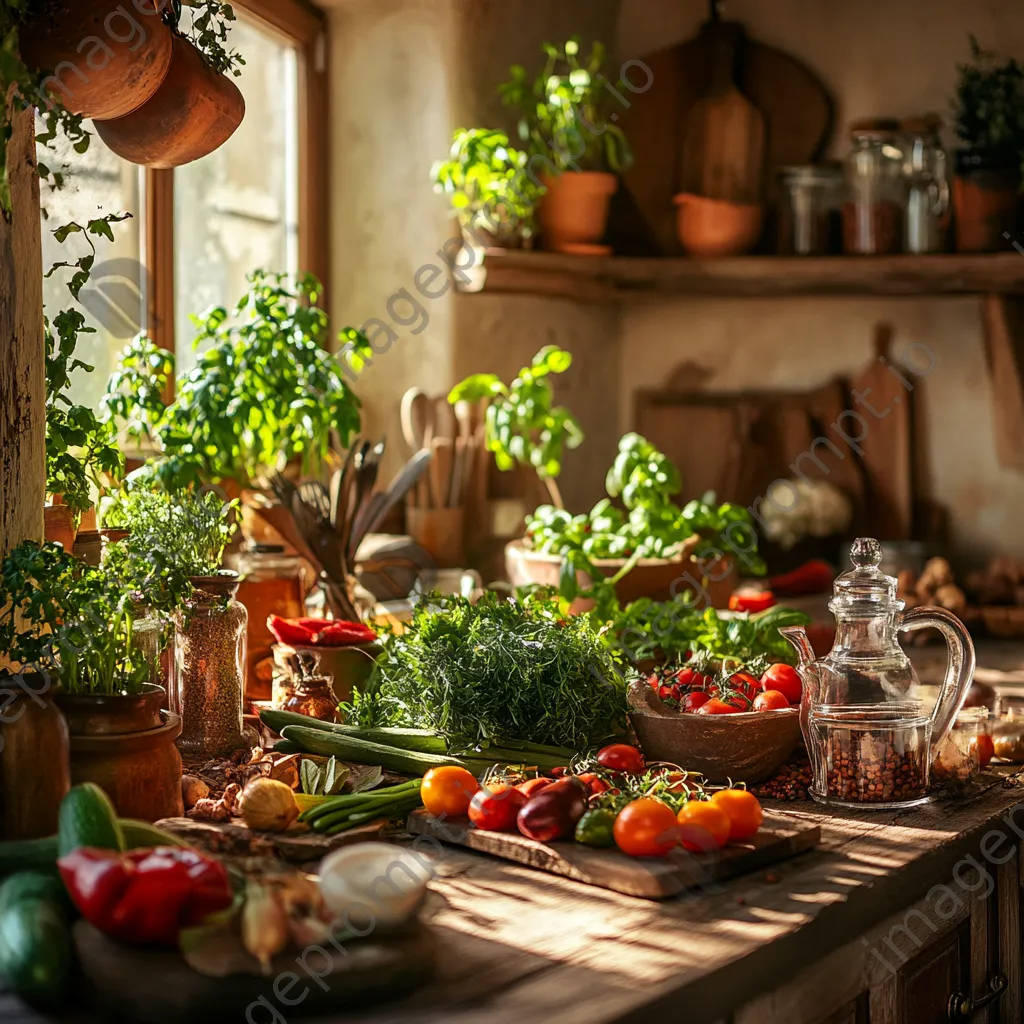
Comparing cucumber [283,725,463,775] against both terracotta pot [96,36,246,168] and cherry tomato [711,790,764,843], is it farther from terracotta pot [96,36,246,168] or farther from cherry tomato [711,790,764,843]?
terracotta pot [96,36,246,168]

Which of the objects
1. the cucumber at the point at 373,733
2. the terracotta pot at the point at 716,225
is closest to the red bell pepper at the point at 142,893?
the cucumber at the point at 373,733

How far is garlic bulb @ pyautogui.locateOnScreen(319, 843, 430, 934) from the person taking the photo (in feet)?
3.32

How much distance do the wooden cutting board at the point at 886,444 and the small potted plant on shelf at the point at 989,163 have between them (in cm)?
35

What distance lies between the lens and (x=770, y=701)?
1572mm

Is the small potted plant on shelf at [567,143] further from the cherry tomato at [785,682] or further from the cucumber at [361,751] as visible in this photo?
the cucumber at [361,751]

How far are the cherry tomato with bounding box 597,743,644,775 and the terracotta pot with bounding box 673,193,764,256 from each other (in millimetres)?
1723

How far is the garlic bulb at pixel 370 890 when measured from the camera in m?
1.01

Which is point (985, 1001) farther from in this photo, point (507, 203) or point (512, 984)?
point (507, 203)

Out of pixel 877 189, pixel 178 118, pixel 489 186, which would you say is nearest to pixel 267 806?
pixel 178 118

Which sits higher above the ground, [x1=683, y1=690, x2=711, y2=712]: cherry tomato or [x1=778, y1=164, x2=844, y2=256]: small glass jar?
[x1=778, y1=164, x2=844, y2=256]: small glass jar

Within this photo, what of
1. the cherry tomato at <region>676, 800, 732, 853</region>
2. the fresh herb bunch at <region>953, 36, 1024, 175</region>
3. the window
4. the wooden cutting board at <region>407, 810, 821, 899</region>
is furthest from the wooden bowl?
the fresh herb bunch at <region>953, 36, 1024, 175</region>

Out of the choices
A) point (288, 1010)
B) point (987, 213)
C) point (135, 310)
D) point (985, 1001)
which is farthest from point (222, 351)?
point (987, 213)

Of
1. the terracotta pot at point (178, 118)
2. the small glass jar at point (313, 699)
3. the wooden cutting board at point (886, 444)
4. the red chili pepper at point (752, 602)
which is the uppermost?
the terracotta pot at point (178, 118)

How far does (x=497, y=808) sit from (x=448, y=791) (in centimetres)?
6
